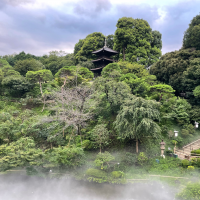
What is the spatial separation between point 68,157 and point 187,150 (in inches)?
321

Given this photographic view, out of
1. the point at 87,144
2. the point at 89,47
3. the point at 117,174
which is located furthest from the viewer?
the point at 89,47

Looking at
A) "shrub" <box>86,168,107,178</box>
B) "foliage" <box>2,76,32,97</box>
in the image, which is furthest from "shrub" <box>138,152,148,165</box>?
"foliage" <box>2,76,32,97</box>

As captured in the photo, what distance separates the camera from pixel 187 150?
10.1 meters

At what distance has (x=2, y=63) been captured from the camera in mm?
28453

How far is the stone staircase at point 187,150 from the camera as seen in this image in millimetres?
9348

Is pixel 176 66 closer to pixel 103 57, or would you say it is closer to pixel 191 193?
pixel 103 57

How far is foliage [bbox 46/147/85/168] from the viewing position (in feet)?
26.9

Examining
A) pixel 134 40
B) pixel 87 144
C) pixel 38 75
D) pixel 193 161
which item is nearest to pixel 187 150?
pixel 193 161

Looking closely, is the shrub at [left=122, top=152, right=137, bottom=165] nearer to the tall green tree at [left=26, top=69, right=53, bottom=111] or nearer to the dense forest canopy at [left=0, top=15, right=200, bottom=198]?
the dense forest canopy at [left=0, top=15, right=200, bottom=198]

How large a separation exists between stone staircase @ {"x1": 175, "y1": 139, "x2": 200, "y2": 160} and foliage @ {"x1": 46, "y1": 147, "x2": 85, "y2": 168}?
6399 mm

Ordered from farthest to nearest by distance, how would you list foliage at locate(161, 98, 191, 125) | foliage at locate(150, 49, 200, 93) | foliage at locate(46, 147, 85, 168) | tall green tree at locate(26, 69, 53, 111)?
tall green tree at locate(26, 69, 53, 111) < foliage at locate(150, 49, 200, 93) < foliage at locate(161, 98, 191, 125) < foliage at locate(46, 147, 85, 168)

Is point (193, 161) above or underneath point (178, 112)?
underneath

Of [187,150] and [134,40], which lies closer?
[187,150]

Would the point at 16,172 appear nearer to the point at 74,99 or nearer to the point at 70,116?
the point at 70,116
